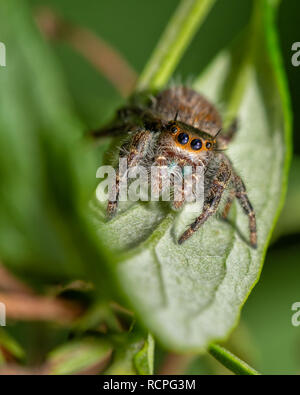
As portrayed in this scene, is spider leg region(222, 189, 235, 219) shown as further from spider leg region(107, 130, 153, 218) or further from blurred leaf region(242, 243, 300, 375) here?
blurred leaf region(242, 243, 300, 375)

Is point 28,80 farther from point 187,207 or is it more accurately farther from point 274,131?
point 274,131

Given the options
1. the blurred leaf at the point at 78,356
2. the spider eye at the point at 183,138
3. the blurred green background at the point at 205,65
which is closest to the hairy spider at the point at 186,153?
the spider eye at the point at 183,138

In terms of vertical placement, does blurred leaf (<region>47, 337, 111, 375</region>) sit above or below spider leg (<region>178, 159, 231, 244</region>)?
below

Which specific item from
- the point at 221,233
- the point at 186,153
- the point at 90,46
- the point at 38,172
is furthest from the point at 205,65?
the point at 38,172

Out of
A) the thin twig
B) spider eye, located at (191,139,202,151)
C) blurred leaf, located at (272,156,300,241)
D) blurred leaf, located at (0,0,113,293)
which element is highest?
the thin twig

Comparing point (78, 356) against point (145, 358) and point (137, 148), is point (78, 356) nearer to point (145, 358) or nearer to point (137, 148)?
point (145, 358)

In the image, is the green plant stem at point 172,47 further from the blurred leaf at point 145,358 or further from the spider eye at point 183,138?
the blurred leaf at point 145,358

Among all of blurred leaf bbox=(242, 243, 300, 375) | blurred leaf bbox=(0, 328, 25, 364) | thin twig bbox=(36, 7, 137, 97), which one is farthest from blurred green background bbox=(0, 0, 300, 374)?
blurred leaf bbox=(0, 328, 25, 364)
